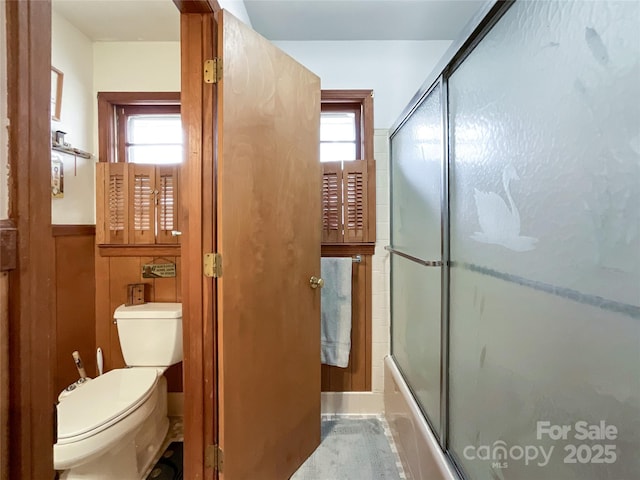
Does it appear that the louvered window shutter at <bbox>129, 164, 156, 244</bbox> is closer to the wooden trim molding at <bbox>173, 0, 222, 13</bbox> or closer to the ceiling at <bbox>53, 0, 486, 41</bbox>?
the ceiling at <bbox>53, 0, 486, 41</bbox>

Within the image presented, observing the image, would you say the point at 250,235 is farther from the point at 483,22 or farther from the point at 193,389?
the point at 483,22

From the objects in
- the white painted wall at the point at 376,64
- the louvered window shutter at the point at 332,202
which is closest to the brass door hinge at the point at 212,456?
the louvered window shutter at the point at 332,202

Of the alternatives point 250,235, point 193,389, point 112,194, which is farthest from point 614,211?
point 112,194

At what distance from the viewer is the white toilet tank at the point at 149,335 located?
170 cm

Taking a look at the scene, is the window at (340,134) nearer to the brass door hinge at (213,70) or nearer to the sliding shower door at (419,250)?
the sliding shower door at (419,250)

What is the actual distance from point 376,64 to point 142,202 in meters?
1.61

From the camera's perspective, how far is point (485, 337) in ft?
3.06

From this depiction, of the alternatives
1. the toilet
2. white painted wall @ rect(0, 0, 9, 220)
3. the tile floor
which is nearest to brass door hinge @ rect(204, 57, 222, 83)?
white painted wall @ rect(0, 0, 9, 220)

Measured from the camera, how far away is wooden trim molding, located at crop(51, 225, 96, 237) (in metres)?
1.65

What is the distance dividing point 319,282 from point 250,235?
1.59 feet

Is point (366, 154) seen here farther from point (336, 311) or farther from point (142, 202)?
point (142, 202)

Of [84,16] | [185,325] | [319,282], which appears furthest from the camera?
[84,16]

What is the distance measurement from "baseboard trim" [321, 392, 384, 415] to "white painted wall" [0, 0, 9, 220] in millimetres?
1835

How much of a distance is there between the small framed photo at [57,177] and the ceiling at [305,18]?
77 centimetres
